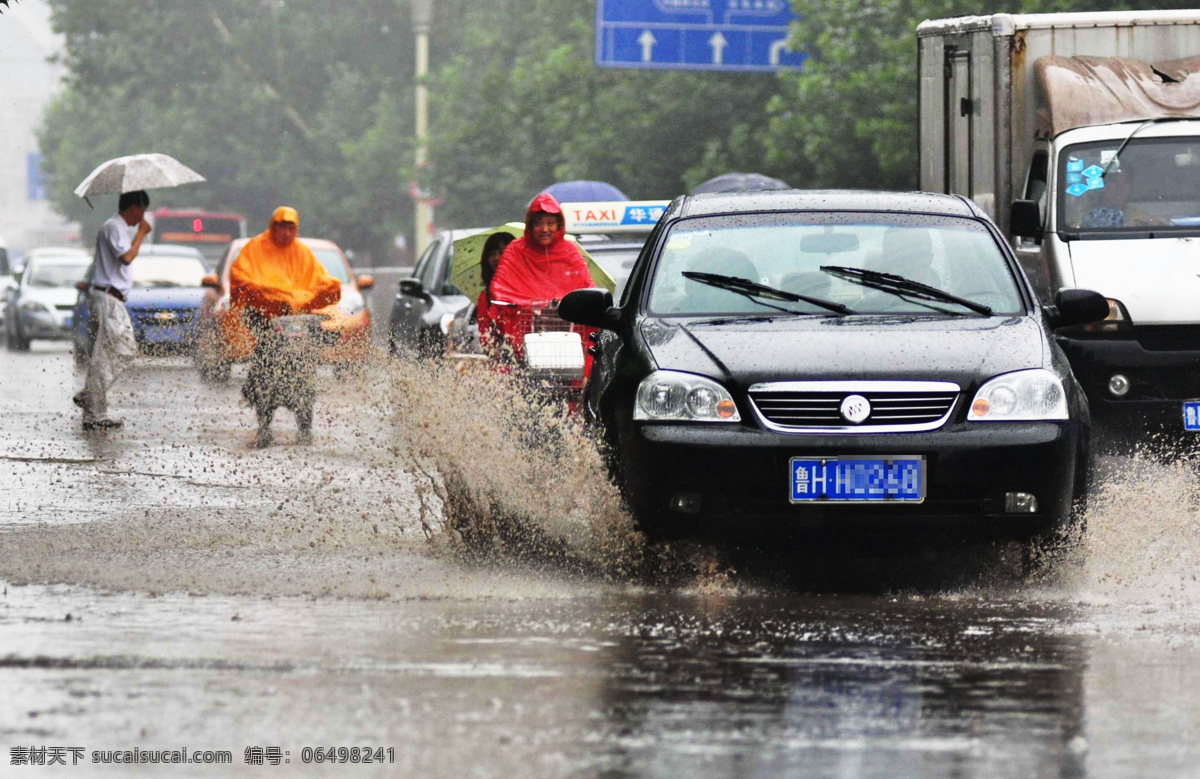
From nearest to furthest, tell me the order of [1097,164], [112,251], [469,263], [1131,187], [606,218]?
[1131,187], [1097,164], [469,263], [606,218], [112,251]

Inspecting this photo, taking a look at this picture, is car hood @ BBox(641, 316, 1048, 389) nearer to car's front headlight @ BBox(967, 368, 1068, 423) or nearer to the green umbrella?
car's front headlight @ BBox(967, 368, 1068, 423)

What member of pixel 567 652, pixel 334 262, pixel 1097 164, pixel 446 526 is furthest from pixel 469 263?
pixel 334 262

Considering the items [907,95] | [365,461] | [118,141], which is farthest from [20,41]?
[365,461]

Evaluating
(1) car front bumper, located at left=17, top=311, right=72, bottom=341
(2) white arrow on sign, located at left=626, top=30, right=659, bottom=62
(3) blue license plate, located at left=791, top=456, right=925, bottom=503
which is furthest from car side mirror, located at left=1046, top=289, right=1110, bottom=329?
(1) car front bumper, located at left=17, top=311, right=72, bottom=341

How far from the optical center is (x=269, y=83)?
68.0 metres

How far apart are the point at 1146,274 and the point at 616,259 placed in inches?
197

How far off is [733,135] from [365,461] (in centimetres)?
2389

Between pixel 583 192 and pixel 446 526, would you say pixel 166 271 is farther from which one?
pixel 446 526

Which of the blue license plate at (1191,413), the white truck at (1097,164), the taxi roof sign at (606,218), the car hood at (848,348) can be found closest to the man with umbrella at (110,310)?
the taxi roof sign at (606,218)

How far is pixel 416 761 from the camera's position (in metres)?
5.09

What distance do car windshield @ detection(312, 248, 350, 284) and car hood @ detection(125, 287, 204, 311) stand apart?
2.22 m

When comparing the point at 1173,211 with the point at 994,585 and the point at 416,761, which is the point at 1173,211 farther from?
the point at 416,761

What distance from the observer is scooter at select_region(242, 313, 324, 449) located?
50.1 ft

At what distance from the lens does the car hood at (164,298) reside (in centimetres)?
2838
